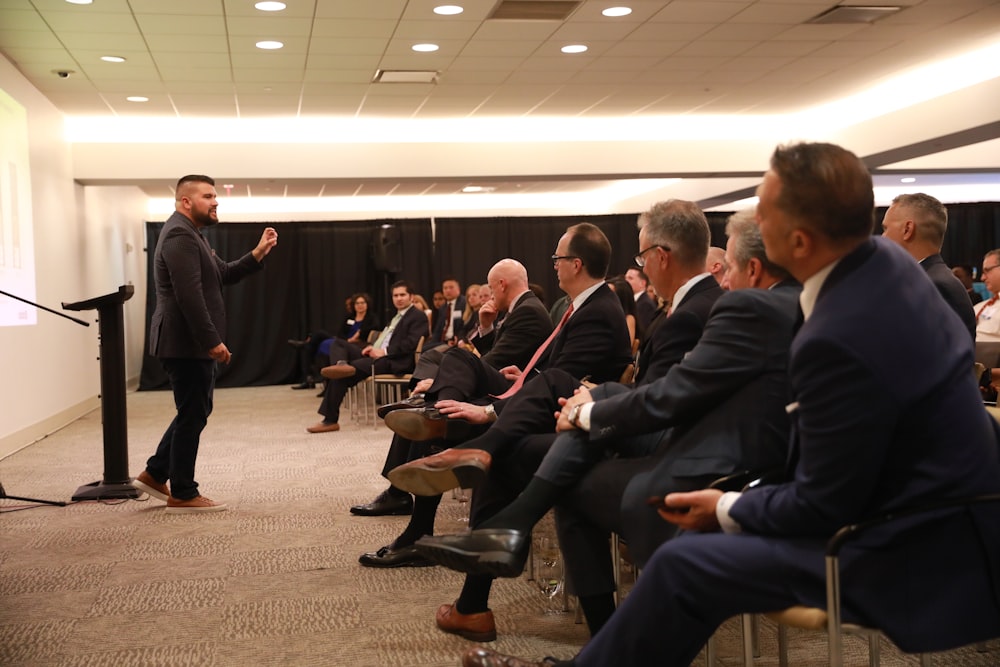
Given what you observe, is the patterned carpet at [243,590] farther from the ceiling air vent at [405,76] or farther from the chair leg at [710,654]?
the ceiling air vent at [405,76]

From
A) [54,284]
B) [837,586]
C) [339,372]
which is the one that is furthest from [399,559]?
[54,284]

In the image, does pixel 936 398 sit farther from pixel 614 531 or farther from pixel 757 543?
pixel 614 531

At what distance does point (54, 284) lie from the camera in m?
8.41

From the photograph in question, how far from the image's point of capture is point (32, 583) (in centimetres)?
356

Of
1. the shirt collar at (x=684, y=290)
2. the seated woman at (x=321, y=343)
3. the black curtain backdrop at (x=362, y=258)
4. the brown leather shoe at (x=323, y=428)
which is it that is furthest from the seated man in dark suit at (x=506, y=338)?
the black curtain backdrop at (x=362, y=258)

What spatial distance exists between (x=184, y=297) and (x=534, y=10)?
10.2 feet

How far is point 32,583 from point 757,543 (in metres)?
2.90

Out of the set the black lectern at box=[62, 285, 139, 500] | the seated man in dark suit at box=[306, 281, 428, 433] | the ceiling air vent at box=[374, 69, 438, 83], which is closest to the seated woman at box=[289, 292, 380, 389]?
the seated man in dark suit at box=[306, 281, 428, 433]

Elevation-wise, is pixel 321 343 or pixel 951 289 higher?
pixel 951 289

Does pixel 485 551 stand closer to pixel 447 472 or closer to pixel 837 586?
pixel 447 472

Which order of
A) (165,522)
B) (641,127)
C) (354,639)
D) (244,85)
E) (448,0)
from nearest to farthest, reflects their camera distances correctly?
1. (354,639)
2. (165,522)
3. (448,0)
4. (244,85)
5. (641,127)

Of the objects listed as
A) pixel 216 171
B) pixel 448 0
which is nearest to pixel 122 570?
pixel 448 0

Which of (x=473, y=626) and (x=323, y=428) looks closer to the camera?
(x=473, y=626)

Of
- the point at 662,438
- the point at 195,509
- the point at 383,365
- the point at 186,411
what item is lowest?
the point at 195,509
